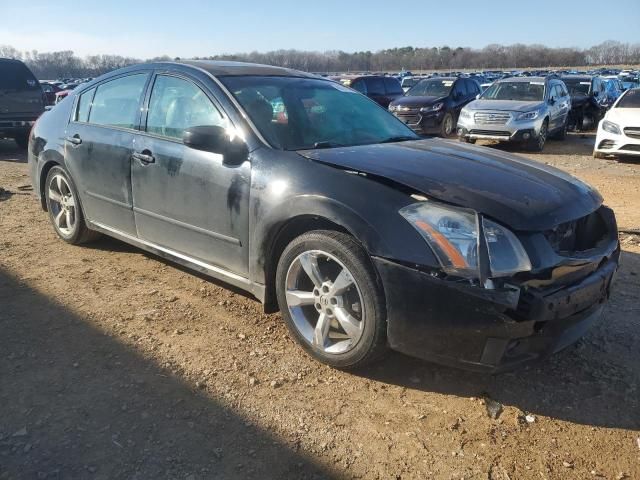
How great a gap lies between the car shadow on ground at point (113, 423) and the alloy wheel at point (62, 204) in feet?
5.84

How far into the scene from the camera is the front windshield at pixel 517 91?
1290cm

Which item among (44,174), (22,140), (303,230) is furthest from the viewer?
(22,140)

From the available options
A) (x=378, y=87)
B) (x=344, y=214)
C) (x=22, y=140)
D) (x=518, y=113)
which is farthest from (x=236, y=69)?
(x=378, y=87)

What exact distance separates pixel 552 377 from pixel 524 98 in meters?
11.5

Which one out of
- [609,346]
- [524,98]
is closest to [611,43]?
[524,98]

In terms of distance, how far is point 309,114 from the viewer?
3.62 meters

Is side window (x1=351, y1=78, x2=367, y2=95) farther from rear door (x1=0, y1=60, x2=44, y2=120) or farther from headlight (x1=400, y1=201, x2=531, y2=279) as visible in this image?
headlight (x1=400, y1=201, x2=531, y2=279)

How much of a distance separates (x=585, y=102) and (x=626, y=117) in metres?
6.84

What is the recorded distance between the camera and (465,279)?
2.40 m

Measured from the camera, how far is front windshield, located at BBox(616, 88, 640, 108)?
10.8 m

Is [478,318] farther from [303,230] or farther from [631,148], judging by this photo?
[631,148]

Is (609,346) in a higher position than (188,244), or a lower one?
lower

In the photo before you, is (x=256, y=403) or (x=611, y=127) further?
(x=611, y=127)

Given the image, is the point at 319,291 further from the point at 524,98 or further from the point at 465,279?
the point at 524,98
